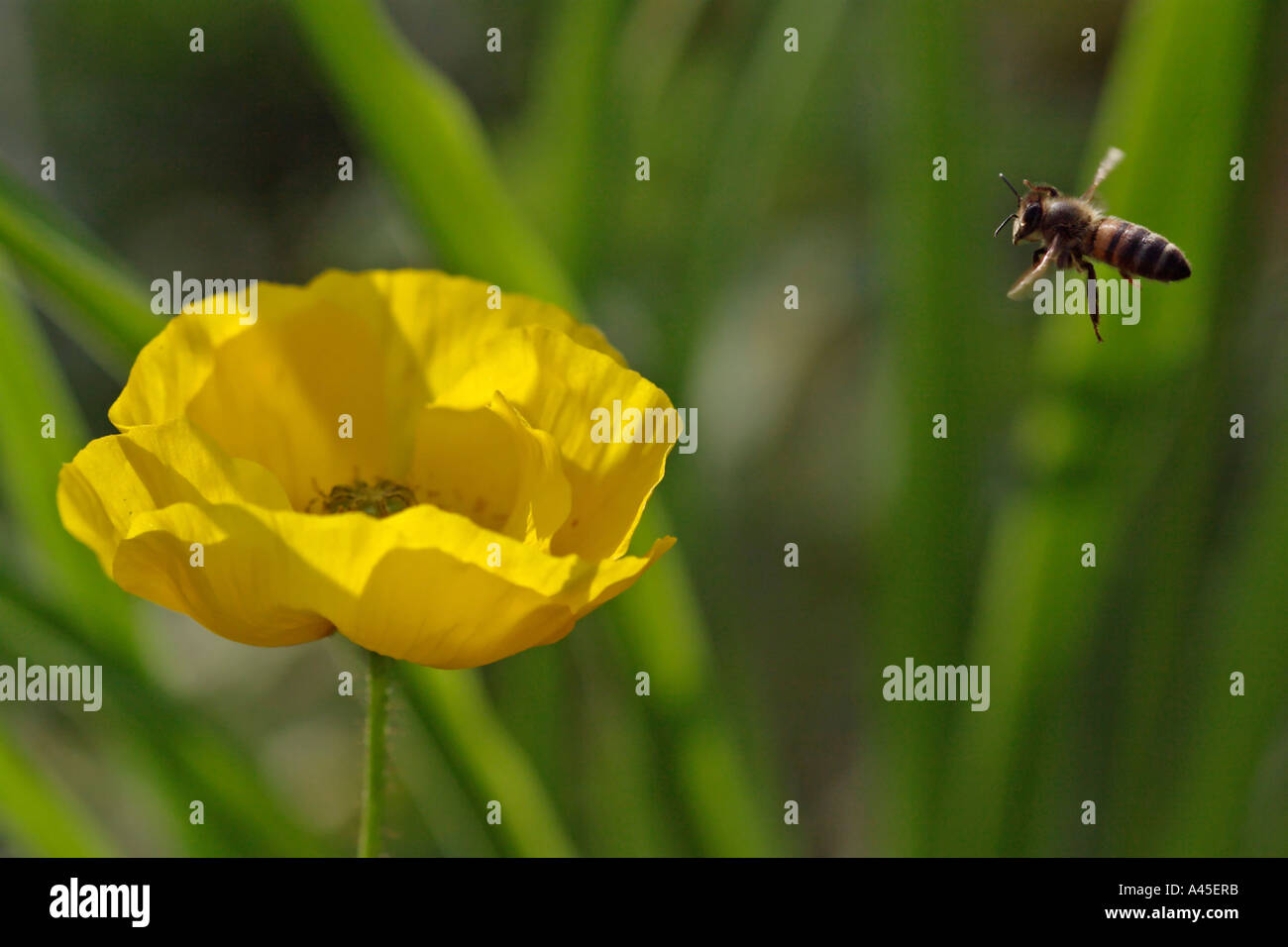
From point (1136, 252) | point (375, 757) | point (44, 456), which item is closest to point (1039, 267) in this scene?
point (1136, 252)

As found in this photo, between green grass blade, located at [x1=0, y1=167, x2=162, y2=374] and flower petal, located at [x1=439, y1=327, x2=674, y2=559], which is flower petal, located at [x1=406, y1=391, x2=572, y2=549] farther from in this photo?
green grass blade, located at [x1=0, y1=167, x2=162, y2=374]

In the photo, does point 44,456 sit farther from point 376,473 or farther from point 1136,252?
point 1136,252

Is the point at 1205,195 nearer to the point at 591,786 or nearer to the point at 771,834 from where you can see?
the point at 771,834

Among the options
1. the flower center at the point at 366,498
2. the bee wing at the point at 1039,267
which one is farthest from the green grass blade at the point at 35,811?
the bee wing at the point at 1039,267

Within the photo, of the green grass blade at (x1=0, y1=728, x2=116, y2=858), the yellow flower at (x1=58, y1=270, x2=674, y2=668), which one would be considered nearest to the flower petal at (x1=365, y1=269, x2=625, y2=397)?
the yellow flower at (x1=58, y1=270, x2=674, y2=668)

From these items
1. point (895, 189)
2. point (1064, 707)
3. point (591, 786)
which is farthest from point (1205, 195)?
point (591, 786)
